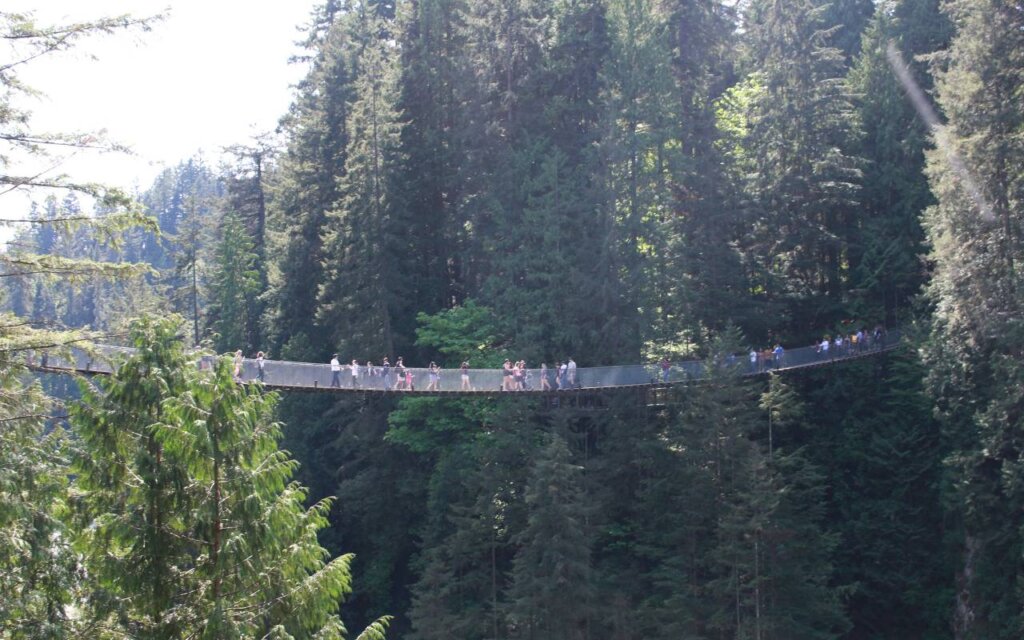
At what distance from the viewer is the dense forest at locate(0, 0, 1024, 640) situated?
2319 cm

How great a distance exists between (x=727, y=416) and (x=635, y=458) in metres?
3.34

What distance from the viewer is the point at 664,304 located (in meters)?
28.7

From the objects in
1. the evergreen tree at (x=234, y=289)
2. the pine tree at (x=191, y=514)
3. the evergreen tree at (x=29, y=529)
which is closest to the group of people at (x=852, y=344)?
the pine tree at (x=191, y=514)

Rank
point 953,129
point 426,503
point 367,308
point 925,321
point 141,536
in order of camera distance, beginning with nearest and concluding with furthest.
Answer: point 141,536 → point 953,129 → point 925,321 → point 426,503 → point 367,308

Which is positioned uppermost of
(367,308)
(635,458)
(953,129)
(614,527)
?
(953,129)

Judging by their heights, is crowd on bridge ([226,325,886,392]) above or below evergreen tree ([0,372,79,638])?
above

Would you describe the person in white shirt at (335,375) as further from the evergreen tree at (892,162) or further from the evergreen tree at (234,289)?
the evergreen tree at (234,289)

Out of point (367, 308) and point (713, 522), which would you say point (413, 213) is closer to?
point (367, 308)

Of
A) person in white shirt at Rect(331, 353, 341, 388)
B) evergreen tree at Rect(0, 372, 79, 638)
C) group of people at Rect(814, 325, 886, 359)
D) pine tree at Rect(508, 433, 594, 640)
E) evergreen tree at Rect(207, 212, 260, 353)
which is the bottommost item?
pine tree at Rect(508, 433, 594, 640)

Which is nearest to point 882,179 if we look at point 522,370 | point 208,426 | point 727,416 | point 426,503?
point 727,416

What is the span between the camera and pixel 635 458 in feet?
87.1

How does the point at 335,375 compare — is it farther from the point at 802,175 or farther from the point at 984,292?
the point at 802,175

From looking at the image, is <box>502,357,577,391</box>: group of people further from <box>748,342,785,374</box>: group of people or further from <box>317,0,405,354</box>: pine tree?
<box>317,0,405,354</box>: pine tree

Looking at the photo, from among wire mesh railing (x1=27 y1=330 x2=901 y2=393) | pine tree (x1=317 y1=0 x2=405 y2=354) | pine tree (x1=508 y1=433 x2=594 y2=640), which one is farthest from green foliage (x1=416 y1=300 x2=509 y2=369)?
pine tree (x1=508 y1=433 x2=594 y2=640)
